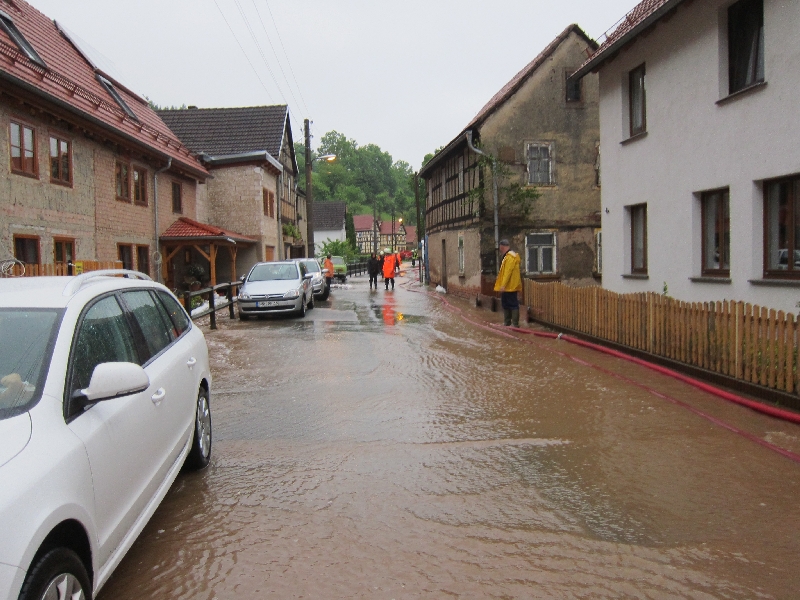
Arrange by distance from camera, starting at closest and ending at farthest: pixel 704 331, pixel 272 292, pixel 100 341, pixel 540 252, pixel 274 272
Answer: pixel 100 341, pixel 704 331, pixel 272 292, pixel 274 272, pixel 540 252

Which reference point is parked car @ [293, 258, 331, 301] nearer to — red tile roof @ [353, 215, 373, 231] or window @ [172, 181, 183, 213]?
window @ [172, 181, 183, 213]

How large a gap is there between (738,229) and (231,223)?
24.0m

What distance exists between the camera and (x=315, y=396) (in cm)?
823

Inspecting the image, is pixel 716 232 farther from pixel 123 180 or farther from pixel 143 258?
pixel 143 258

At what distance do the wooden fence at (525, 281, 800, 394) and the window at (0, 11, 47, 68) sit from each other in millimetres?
14141

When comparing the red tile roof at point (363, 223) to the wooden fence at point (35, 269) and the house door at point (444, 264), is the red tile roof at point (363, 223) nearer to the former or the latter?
the house door at point (444, 264)

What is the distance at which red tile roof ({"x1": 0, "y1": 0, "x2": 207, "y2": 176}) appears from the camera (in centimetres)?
1423

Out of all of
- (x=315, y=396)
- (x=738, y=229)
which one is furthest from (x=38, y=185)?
(x=738, y=229)

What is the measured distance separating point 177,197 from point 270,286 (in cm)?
916

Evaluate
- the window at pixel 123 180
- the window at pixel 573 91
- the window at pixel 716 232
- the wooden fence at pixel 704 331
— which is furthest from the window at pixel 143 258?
the window at pixel 716 232

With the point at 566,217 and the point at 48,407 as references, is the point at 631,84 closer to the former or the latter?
the point at 566,217

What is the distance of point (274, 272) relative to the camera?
65.8 ft

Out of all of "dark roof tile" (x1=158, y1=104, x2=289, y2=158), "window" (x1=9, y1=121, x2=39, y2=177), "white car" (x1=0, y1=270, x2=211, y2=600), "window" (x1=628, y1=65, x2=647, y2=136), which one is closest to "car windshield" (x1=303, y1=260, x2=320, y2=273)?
"dark roof tile" (x1=158, y1=104, x2=289, y2=158)

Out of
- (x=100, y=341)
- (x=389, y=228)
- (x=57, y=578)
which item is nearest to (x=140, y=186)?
(x=100, y=341)
